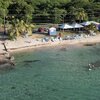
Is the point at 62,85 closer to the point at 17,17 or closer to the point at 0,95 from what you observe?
the point at 0,95

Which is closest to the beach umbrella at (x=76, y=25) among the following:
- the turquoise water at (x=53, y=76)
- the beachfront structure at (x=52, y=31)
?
the beachfront structure at (x=52, y=31)

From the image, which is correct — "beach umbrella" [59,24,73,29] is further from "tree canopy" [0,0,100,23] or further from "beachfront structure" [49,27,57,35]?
"tree canopy" [0,0,100,23]

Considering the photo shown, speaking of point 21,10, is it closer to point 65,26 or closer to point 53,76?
point 65,26

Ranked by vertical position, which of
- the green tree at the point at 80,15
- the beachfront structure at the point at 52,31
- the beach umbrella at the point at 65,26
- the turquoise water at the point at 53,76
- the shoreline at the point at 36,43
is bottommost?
the turquoise water at the point at 53,76

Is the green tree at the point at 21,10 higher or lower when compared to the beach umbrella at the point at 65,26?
higher

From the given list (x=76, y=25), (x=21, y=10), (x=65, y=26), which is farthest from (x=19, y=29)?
(x=76, y=25)

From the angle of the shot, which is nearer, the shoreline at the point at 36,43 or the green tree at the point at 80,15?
the shoreline at the point at 36,43

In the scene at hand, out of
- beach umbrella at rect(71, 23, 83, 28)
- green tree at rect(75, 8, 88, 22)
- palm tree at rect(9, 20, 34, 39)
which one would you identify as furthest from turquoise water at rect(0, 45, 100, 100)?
green tree at rect(75, 8, 88, 22)

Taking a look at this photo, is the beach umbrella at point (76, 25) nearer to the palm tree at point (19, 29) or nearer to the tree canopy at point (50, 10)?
the tree canopy at point (50, 10)

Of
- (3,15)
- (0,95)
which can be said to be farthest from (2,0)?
(0,95)
